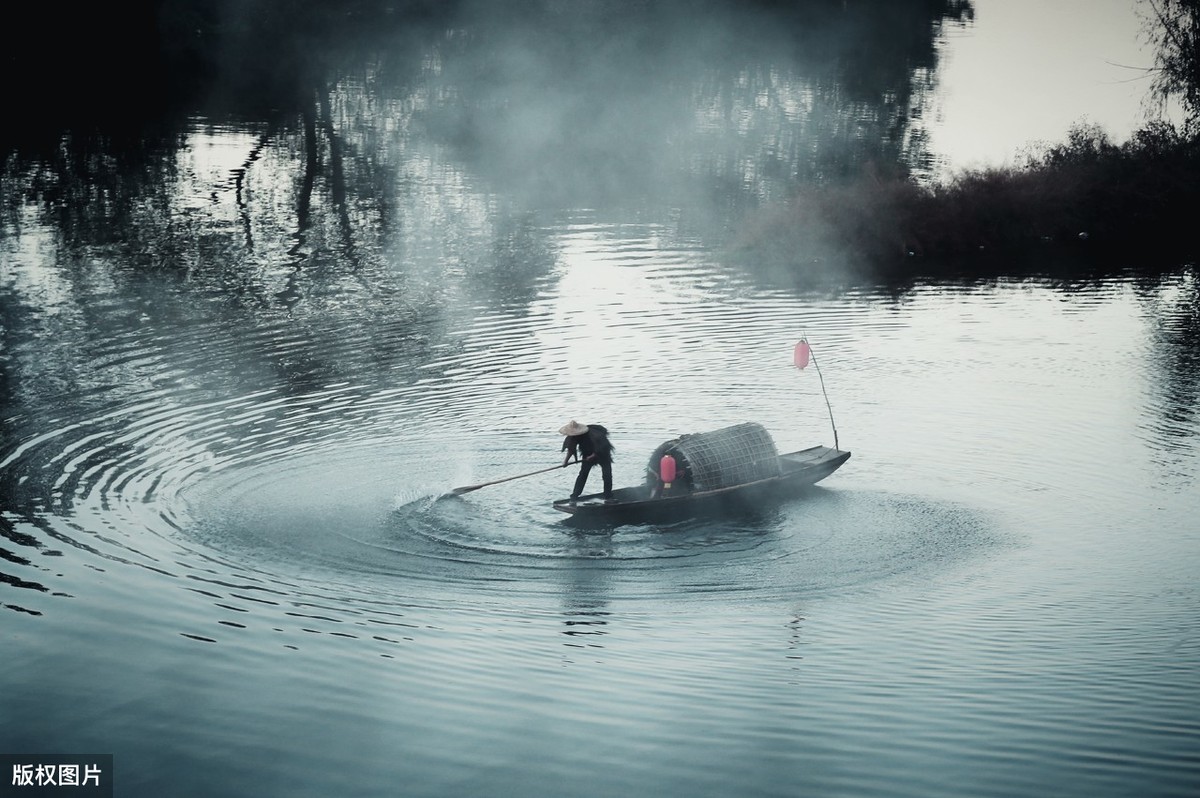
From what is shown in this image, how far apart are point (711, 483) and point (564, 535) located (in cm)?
283

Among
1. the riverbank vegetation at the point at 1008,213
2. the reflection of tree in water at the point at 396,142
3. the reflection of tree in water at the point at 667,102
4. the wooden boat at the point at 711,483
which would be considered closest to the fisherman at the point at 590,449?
the wooden boat at the point at 711,483

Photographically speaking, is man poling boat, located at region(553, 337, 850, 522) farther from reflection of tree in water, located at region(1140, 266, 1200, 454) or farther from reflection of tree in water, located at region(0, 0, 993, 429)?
reflection of tree in water, located at region(0, 0, 993, 429)

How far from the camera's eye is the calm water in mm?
13930

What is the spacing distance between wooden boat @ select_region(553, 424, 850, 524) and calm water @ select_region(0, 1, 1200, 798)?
42cm

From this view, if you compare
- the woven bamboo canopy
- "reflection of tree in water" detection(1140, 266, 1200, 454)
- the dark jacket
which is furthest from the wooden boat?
"reflection of tree in water" detection(1140, 266, 1200, 454)

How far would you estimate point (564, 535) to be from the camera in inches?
822

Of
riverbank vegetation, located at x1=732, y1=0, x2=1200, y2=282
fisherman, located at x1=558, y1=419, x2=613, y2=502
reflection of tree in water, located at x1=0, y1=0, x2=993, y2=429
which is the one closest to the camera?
fisherman, located at x1=558, y1=419, x2=613, y2=502

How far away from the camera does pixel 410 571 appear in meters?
19.2

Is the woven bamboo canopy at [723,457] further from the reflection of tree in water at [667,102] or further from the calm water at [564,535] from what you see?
the reflection of tree in water at [667,102]

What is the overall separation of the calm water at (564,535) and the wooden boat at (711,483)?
0.42 m

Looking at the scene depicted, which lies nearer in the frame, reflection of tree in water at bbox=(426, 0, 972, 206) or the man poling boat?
the man poling boat

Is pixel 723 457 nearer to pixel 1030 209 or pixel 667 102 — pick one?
pixel 1030 209

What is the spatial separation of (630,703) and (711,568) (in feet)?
16.7

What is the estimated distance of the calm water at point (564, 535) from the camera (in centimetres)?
1393
